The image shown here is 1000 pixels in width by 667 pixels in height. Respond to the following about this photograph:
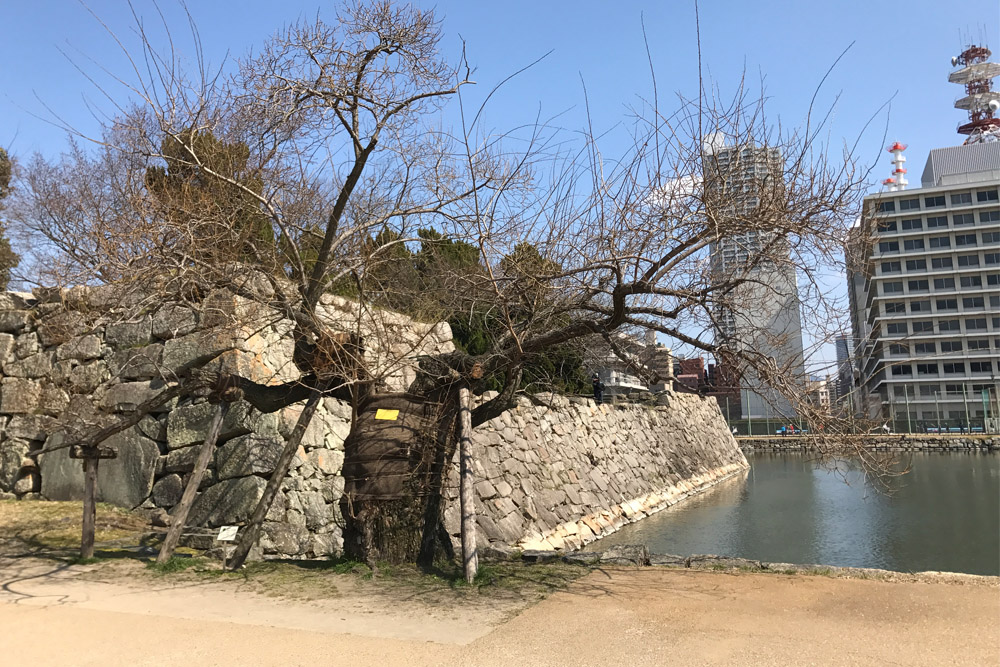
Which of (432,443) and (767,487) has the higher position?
(432,443)

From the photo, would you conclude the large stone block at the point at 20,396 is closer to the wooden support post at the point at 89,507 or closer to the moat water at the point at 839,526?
the wooden support post at the point at 89,507

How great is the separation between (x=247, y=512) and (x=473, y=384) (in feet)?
14.2

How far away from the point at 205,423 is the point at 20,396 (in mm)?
4675

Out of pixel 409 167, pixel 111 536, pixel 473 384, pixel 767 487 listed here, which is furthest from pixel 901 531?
pixel 111 536

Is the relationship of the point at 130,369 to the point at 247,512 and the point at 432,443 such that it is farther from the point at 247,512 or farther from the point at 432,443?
the point at 432,443

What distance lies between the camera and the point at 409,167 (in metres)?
7.70

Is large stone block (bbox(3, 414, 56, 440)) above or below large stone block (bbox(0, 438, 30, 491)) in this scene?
above

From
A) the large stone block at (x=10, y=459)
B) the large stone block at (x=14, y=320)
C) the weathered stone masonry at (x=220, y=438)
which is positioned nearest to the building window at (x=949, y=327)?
the weathered stone masonry at (x=220, y=438)

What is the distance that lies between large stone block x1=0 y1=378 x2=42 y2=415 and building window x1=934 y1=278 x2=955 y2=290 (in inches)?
2624

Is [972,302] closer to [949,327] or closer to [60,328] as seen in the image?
[949,327]

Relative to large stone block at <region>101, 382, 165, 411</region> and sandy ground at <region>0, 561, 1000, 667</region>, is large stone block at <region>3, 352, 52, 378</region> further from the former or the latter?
sandy ground at <region>0, 561, 1000, 667</region>

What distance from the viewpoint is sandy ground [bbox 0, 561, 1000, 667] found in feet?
14.8

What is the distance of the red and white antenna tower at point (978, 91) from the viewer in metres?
85.4

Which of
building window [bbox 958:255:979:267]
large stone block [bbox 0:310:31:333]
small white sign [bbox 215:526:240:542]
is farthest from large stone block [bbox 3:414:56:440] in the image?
building window [bbox 958:255:979:267]
